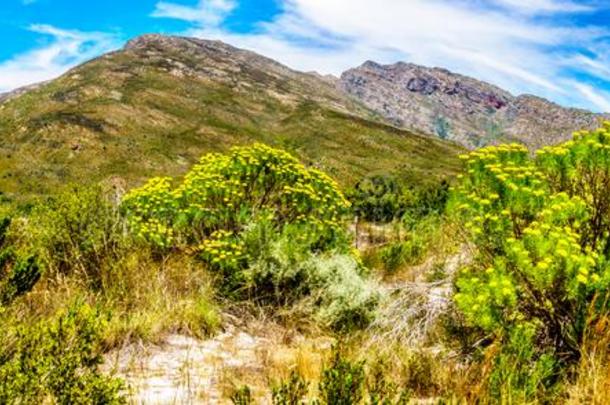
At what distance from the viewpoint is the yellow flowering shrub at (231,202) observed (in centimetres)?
790

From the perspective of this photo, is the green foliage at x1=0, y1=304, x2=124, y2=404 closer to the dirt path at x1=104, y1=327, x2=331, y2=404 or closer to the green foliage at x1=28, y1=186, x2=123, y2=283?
the dirt path at x1=104, y1=327, x2=331, y2=404

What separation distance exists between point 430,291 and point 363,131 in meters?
192

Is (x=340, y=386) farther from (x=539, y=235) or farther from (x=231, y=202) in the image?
(x=231, y=202)

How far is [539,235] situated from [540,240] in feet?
0.14

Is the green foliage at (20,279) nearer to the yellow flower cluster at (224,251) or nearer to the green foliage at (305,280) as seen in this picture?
the yellow flower cluster at (224,251)

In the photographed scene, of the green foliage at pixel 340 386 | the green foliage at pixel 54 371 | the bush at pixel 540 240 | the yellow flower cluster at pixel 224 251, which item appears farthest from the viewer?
the yellow flower cluster at pixel 224 251

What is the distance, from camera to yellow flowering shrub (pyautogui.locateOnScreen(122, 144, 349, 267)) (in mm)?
7902

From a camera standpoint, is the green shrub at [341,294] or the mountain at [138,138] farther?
the mountain at [138,138]

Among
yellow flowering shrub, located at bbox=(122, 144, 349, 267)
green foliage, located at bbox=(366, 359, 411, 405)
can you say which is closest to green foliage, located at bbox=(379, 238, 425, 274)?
yellow flowering shrub, located at bbox=(122, 144, 349, 267)

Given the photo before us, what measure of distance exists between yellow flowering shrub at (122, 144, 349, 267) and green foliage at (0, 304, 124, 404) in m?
3.99

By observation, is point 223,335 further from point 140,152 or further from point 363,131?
point 363,131

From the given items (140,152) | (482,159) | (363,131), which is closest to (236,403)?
(482,159)

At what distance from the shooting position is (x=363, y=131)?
197m

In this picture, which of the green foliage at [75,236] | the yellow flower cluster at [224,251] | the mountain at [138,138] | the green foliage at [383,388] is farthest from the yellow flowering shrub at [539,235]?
the mountain at [138,138]
